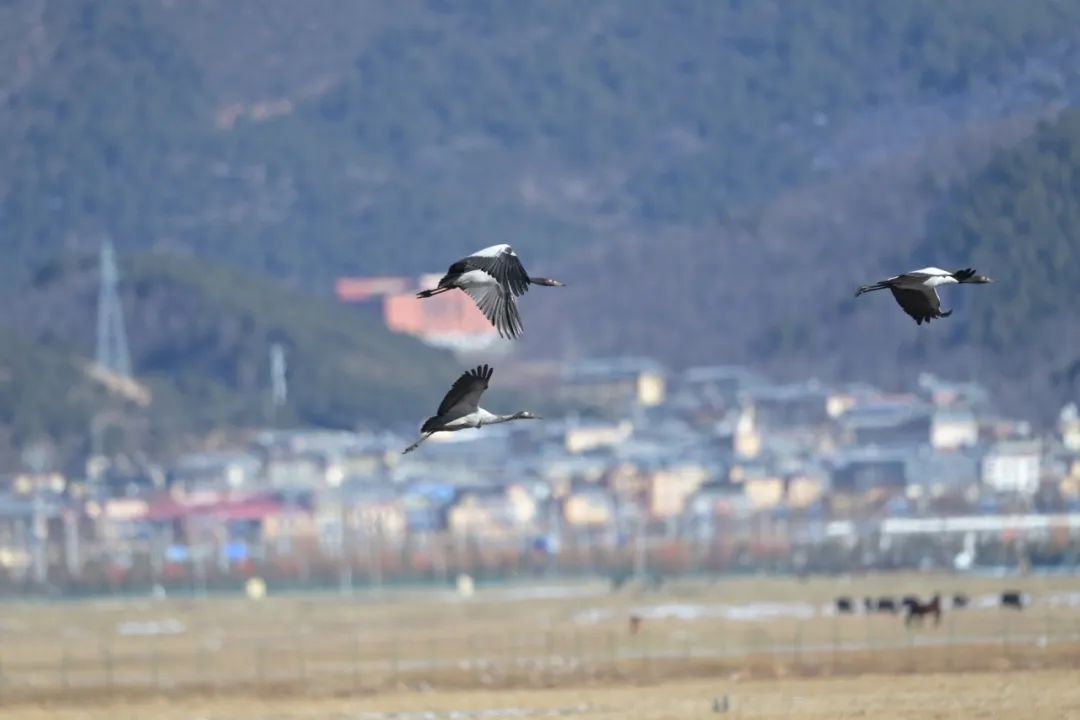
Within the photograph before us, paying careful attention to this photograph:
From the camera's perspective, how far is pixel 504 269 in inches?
1378

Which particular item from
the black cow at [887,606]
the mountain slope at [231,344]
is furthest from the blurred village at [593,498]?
the black cow at [887,606]

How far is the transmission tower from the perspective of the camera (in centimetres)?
15962

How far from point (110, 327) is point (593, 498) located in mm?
45044

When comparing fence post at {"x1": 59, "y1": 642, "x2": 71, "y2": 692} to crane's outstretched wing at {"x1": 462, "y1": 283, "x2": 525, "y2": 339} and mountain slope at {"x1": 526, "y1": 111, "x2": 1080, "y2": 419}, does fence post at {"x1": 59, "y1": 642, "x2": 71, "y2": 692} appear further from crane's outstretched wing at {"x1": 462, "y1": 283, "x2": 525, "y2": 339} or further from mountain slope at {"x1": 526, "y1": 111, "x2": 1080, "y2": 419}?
mountain slope at {"x1": 526, "y1": 111, "x2": 1080, "y2": 419}

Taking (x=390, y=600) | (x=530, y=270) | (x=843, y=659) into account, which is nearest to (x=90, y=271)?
(x=530, y=270)

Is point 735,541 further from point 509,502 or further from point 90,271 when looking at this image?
Result: point 90,271

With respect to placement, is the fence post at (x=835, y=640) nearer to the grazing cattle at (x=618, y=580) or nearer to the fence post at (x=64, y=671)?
the fence post at (x=64, y=671)

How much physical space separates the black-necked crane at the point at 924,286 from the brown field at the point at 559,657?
1246 cm

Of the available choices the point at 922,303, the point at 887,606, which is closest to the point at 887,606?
the point at 887,606

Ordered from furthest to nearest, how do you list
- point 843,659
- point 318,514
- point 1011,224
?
point 1011,224 → point 318,514 → point 843,659

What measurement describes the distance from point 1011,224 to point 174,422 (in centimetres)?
4080

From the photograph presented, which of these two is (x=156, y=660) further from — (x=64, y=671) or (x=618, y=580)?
(x=618, y=580)

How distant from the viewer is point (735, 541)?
379 ft

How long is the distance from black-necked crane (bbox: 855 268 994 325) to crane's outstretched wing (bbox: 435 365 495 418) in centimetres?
451
